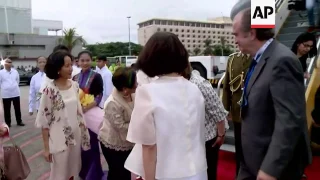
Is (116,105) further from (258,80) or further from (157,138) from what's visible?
(258,80)

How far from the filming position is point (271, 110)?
184cm

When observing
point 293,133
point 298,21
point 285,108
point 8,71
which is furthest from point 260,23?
point 8,71

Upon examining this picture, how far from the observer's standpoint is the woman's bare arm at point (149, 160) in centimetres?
191

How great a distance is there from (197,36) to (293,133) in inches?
4267

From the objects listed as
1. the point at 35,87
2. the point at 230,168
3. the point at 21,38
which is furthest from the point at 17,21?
the point at 230,168

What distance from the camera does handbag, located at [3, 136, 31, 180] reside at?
117 inches

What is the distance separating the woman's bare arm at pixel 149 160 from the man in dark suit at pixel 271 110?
53 cm

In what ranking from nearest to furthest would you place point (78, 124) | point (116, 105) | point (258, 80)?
1. point (258, 80)
2. point (116, 105)
3. point (78, 124)

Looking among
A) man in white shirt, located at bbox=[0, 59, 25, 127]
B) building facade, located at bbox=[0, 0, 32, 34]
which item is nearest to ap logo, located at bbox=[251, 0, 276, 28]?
man in white shirt, located at bbox=[0, 59, 25, 127]

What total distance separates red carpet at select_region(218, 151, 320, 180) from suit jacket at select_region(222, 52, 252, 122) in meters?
1.01

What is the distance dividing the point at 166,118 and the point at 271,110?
559mm

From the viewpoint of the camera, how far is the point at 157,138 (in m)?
1.92

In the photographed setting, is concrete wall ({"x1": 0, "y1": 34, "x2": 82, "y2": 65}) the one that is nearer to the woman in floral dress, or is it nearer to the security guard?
the woman in floral dress

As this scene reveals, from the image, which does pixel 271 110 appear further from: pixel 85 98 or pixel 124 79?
pixel 85 98
